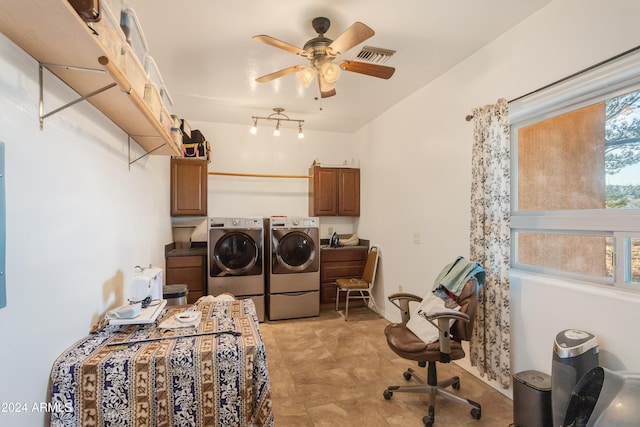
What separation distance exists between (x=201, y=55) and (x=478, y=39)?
7.39ft

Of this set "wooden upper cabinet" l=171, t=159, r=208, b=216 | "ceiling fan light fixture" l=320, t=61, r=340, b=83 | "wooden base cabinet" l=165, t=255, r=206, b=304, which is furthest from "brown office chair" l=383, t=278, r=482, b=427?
"wooden upper cabinet" l=171, t=159, r=208, b=216

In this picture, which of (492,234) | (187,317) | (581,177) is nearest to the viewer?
(187,317)

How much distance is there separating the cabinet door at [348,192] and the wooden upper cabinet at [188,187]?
198 cm

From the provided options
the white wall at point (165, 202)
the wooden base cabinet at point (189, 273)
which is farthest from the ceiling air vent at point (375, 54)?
the wooden base cabinet at point (189, 273)

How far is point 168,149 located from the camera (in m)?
2.53

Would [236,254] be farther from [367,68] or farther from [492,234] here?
[492,234]

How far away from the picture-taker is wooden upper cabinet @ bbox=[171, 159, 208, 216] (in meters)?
3.99

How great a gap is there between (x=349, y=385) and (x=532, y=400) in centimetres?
124

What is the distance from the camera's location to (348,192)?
4.71 metres

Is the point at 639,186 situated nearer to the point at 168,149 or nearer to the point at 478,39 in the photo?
the point at 478,39

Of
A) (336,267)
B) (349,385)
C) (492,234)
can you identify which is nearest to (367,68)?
(492,234)

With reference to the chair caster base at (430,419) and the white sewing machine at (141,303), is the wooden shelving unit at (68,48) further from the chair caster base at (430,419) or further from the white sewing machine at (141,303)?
the chair caster base at (430,419)

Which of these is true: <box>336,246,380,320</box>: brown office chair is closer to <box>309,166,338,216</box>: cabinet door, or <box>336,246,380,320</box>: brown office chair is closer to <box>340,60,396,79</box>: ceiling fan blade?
<box>309,166,338,216</box>: cabinet door

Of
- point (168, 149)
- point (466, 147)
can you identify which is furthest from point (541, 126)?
point (168, 149)
